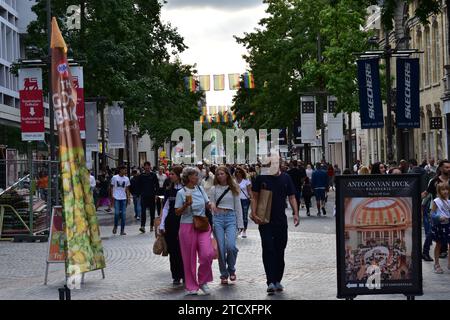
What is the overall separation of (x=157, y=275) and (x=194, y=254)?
273cm

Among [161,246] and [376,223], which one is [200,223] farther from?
[376,223]

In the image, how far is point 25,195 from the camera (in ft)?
87.9

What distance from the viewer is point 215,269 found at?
57.7 feet

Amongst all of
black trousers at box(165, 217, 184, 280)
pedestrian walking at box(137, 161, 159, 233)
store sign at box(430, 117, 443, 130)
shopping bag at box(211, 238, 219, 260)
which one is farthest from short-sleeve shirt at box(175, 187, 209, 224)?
store sign at box(430, 117, 443, 130)

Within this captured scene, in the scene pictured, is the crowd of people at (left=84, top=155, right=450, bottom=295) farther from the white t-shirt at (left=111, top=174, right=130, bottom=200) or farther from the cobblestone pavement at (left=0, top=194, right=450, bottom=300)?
the white t-shirt at (left=111, top=174, right=130, bottom=200)

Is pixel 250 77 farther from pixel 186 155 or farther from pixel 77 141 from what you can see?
pixel 77 141

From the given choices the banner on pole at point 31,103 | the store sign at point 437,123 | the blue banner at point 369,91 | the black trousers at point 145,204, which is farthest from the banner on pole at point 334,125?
the black trousers at point 145,204

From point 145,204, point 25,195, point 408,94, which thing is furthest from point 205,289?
point 408,94

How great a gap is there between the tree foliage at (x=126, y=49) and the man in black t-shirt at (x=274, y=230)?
93.3 ft

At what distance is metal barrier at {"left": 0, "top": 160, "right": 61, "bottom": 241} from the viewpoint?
2625cm

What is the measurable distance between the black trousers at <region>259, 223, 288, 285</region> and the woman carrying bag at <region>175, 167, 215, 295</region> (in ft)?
2.46

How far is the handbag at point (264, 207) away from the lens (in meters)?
13.8
